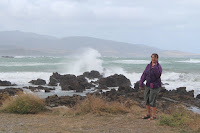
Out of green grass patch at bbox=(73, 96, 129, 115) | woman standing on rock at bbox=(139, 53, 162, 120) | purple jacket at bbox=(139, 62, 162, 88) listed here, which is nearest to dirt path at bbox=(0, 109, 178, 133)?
green grass patch at bbox=(73, 96, 129, 115)

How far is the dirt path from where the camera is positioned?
5.94 metres

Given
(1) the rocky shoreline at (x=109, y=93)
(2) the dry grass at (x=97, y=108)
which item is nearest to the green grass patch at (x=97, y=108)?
(2) the dry grass at (x=97, y=108)

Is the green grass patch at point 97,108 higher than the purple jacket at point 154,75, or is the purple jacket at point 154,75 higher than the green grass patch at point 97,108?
the purple jacket at point 154,75

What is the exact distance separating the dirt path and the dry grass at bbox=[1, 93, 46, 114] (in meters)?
0.44

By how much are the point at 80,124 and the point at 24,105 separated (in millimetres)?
2586

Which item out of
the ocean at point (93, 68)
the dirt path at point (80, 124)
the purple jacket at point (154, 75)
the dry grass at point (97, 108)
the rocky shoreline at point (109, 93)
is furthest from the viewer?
the ocean at point (93, 68)

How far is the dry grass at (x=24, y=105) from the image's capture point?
8.30 metres

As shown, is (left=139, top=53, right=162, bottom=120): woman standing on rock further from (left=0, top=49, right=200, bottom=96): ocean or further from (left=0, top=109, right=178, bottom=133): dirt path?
(left=0, top=49, right=200, bottom=96): ocean

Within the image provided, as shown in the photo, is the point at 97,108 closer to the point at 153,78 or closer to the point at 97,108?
the point at 97,108

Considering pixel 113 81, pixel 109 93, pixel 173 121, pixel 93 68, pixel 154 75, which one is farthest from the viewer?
pixel 93 68

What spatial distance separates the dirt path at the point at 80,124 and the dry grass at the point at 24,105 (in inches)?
17.5

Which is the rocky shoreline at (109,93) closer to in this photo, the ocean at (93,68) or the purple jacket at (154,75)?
the ocean at (93,68)

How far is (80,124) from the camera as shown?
6574 millimetres

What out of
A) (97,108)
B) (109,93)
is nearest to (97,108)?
(97,108)
